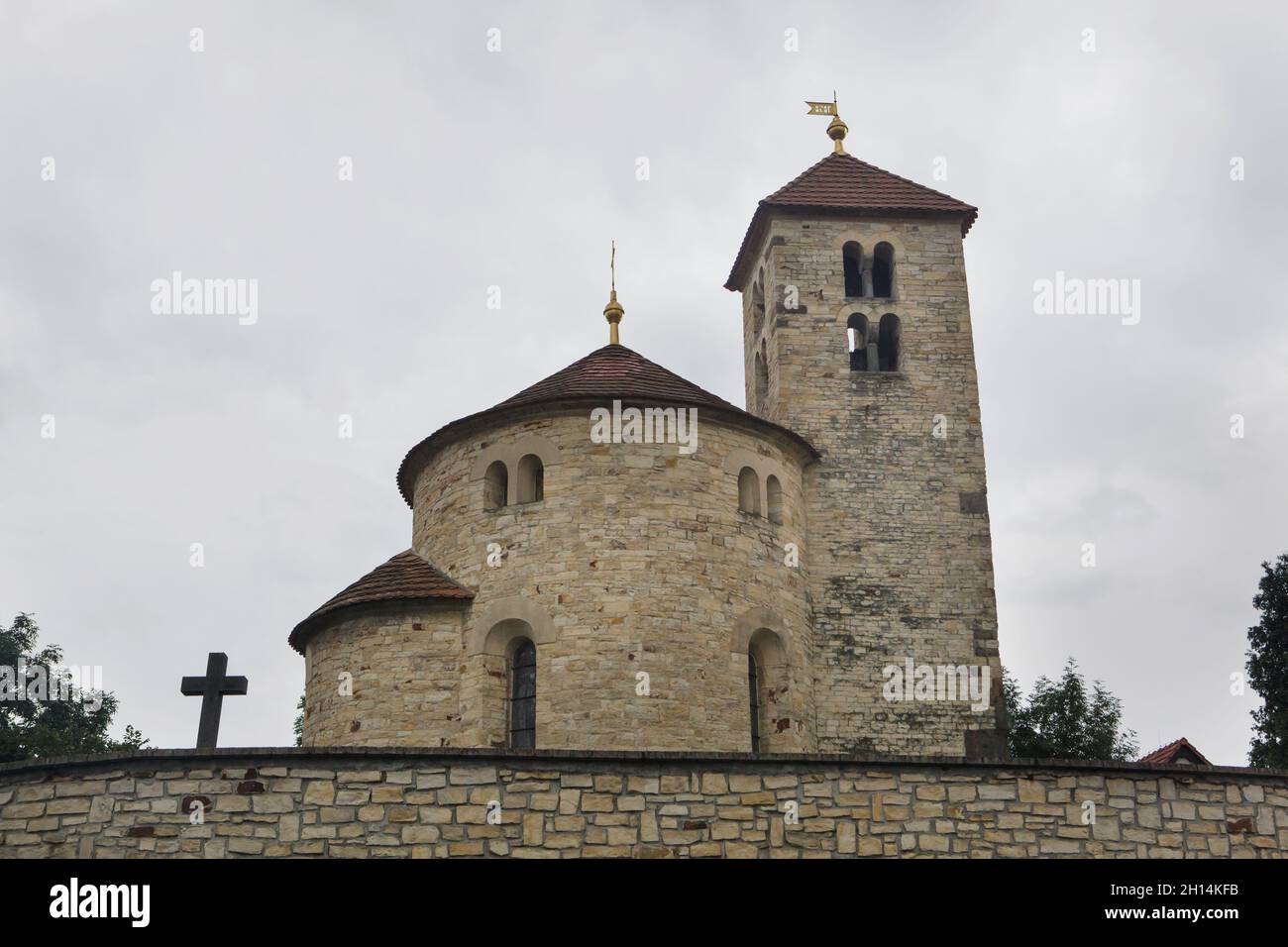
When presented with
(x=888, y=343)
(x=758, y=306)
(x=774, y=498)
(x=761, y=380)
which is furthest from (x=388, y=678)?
(x=758, y=306)

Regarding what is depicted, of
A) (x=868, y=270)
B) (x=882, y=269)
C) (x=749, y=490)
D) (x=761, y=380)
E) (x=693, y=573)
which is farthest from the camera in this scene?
(x=761, y=380)

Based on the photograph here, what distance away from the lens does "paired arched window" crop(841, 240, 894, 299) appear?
85.3 ft

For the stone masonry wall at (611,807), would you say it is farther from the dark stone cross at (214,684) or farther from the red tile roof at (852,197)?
the red tile roof at (852,197)

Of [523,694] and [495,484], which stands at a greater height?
[495,484]

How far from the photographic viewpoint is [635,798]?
37.3 feet

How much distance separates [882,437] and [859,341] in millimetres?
3027

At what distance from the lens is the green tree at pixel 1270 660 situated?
32.6 metres

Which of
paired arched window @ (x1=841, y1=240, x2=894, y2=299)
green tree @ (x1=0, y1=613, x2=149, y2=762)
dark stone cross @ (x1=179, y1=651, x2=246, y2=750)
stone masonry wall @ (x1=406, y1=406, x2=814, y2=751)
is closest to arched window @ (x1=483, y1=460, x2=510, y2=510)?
stone masonry wall @ (x1=406, y1=406, x2=814, y2=751)

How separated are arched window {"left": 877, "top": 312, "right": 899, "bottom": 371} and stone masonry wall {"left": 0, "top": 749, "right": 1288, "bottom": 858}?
14.2 m

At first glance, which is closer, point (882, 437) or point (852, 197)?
point (882, 437)

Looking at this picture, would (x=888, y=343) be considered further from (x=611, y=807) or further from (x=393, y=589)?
(x=611, y=807)

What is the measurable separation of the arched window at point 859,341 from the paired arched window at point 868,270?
→ 533 millimetres

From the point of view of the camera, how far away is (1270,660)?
109 feet
